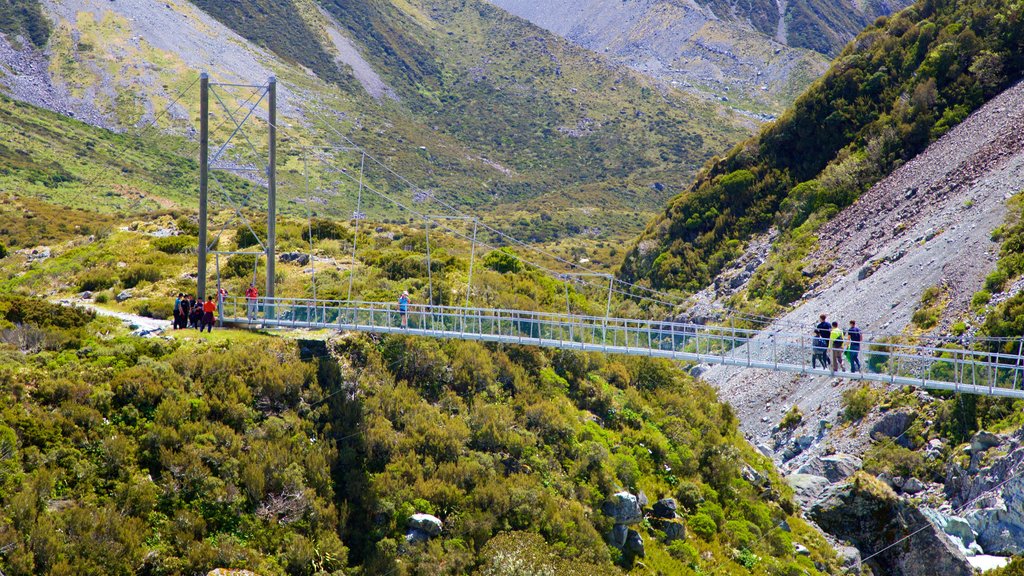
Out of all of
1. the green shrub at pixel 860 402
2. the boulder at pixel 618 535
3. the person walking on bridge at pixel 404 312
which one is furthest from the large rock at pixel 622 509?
the green shrub at pixel 860 402

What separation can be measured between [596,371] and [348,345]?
359 inches

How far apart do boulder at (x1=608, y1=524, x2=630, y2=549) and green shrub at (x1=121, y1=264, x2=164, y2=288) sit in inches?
715

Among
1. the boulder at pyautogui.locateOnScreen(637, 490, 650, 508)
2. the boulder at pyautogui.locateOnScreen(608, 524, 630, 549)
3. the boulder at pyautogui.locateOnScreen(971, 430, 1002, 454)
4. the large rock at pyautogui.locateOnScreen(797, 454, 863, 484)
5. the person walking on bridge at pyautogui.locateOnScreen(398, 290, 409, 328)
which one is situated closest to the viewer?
the boulder at pyautogui.locateOnScreen(608, 524, 630, 549)

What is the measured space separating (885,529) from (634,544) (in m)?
8.79

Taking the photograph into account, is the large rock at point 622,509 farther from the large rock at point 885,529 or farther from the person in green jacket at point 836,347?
the large rock at point 885,529

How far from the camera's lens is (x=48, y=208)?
5588 cm

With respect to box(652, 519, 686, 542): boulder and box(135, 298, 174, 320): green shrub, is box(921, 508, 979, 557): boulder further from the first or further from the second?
box(135, 298, 174, 320): green shrub

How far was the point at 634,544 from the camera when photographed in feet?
76.5

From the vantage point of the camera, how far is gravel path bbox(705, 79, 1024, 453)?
34.2m

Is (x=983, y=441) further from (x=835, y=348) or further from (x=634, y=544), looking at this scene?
(x=634, y=544)

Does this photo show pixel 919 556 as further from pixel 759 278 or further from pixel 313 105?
pixel 313 105

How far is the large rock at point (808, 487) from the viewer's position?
28859 millimetres

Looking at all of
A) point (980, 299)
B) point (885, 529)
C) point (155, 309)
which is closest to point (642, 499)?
point (885, 529)

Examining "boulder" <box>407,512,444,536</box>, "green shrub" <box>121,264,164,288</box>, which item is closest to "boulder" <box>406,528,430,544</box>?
"boulder" <box>407,512,444,536</box>
